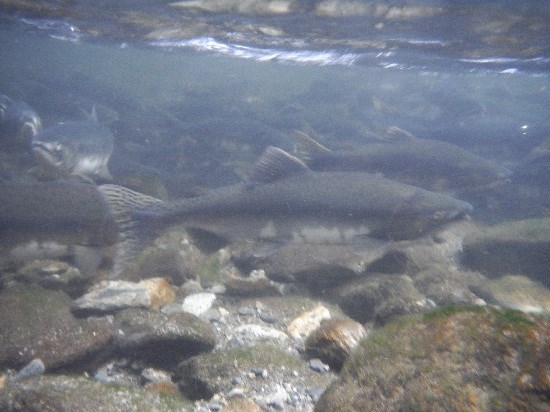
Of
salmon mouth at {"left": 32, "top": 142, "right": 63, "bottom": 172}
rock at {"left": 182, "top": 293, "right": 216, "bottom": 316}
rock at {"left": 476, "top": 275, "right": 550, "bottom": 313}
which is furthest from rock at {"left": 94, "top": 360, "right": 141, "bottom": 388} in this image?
salmon mouth at {"left": 32, "top": 142, "right": 63, "bottom": 172}

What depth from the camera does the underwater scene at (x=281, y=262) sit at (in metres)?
2.53

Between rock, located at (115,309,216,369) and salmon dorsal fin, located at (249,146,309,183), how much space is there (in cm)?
275

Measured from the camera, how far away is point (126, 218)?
5723 millimetres

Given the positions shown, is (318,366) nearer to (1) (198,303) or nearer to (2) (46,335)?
(1) (198,303)

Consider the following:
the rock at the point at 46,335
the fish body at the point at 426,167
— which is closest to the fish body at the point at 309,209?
the rock at the point at 46,335

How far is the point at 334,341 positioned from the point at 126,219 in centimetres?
346

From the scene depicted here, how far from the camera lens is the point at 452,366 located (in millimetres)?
2205

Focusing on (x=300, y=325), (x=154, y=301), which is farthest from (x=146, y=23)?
(x=300, y=325)

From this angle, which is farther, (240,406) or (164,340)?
(164,340)

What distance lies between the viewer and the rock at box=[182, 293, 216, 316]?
225 inches

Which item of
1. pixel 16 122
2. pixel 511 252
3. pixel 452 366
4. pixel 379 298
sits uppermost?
pixel 452 366

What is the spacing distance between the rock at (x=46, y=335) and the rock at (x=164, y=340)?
0.69ft

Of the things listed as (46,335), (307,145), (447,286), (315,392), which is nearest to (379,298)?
(447,286)

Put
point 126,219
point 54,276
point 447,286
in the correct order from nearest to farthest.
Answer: point 126,219 → point 54,276 → point 447,286
